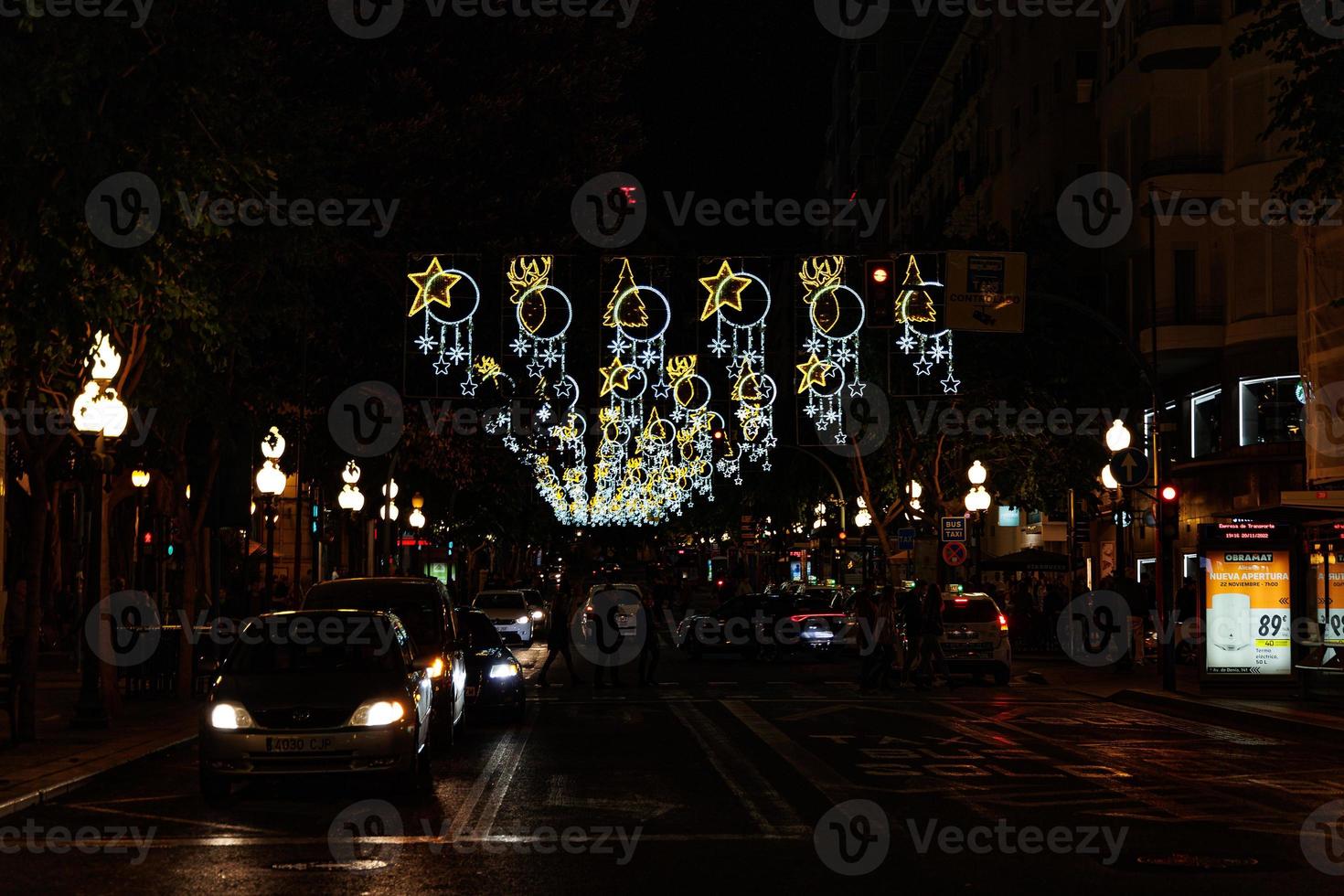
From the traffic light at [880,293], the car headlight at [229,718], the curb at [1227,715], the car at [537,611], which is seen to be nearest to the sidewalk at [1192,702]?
the curb at [1227,715]

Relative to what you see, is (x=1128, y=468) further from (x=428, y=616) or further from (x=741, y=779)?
(x=741, y=779)

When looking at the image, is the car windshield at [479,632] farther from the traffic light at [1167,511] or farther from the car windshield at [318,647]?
the traffic light at [1167,511]

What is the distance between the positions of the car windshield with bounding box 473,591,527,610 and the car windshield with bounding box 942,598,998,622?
20116 mm

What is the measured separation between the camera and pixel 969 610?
3403 centimetres

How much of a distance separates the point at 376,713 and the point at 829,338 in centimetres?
2175

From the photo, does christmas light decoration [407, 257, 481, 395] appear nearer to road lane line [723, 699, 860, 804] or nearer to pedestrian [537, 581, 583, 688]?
pedestrian [537, 581, 583, 688]

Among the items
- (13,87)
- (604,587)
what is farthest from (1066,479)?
(13,87)

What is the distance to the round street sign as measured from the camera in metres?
31.7

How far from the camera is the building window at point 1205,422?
147 ft

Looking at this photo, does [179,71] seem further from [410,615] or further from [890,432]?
[890,432]

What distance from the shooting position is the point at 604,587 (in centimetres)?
4044

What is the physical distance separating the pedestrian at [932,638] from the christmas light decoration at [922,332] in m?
5.13

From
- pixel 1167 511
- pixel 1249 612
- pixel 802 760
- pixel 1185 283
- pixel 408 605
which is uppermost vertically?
pixel 1185 283

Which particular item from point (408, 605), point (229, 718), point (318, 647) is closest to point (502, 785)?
point (318, 647)
